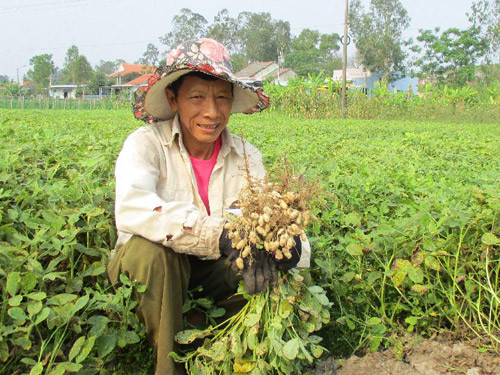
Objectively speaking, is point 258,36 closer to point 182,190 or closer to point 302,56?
point 302,56

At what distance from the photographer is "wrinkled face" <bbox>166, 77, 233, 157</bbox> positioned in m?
2.28

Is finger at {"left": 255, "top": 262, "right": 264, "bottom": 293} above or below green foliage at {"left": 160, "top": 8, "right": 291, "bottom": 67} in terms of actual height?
below

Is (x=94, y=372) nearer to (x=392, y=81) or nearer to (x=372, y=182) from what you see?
(x=372, y=182)

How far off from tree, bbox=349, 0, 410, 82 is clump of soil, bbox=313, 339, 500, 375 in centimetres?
5235

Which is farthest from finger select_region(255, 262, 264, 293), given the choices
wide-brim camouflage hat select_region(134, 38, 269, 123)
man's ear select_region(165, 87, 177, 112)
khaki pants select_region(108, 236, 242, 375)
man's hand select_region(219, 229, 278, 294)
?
man's ear select_region(165, 87, 177, 112)

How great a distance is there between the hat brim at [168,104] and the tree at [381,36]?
51.9 m

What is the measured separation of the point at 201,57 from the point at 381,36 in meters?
54.1

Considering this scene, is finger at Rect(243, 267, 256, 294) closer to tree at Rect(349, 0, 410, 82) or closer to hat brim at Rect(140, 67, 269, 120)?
hat brim at Rect(140, 67, 269, 120)

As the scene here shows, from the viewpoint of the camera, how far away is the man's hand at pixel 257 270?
187cm

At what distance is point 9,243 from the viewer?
2.20m

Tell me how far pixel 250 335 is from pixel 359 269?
79 cm

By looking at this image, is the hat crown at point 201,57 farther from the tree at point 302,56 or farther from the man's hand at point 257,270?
the tree at point 302,56

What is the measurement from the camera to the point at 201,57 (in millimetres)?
2209

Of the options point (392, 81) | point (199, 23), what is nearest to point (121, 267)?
point (392, 81)
